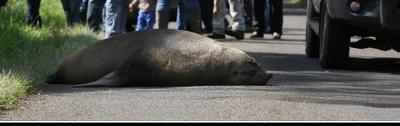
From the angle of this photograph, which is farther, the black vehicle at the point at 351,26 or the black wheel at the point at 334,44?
the black wheel at the point at 334,44

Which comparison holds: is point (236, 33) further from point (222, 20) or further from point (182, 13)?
point (182, 13)

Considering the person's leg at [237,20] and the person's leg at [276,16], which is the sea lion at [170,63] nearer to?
the person's leg at [237,20]

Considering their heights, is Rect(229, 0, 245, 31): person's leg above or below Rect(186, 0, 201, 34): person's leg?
below

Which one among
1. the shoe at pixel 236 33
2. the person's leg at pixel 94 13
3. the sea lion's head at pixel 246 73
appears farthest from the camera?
the shoe at pixel 236 33

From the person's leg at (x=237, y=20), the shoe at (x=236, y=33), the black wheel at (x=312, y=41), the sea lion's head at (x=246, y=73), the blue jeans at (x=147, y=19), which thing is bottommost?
the shoe at (x=236, y=33)

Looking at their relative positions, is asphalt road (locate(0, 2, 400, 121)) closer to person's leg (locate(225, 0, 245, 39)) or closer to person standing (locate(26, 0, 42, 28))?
person standing (locate(26, 0, 42, 28))

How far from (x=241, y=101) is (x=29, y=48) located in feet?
14.7

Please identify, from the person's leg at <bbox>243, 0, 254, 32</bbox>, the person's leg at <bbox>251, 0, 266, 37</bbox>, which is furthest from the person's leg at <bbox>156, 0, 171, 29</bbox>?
the person's leg at <bbox>243, 0, 254, 32</bbox>

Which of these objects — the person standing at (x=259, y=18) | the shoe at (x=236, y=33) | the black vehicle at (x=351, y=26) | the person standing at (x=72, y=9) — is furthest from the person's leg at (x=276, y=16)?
the black vehicle at (x=351, y=26)

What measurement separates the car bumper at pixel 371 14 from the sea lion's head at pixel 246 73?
1669mm

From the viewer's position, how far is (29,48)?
12.3 meters

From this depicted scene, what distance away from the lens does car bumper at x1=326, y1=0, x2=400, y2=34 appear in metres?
10.9

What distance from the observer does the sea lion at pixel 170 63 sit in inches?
379

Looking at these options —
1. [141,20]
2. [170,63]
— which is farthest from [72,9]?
[170,63]
